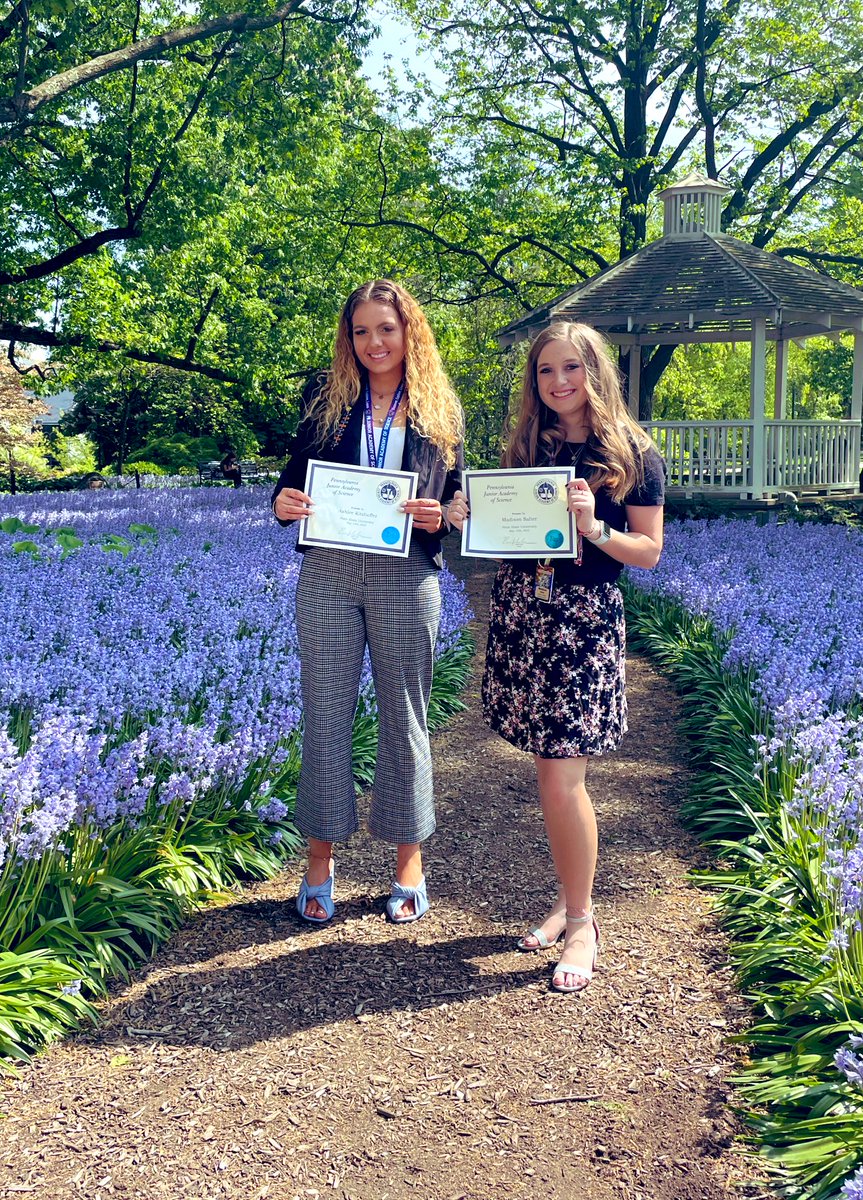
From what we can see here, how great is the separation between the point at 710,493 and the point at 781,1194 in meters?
14.3

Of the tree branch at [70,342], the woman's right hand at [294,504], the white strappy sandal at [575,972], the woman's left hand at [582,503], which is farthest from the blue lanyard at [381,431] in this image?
the tree branch at [70,342]

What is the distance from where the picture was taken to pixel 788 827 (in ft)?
12.9

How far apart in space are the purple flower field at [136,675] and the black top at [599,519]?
1514 millimetres

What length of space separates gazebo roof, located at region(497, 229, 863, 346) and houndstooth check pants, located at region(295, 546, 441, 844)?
11.8m

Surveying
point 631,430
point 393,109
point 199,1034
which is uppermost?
point 393,109

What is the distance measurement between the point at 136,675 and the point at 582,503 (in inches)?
87.7

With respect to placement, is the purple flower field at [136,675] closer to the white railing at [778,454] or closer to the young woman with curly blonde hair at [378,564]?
the young woman with curly blonde hair at [378,564]

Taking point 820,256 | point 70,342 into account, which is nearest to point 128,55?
point 70,342

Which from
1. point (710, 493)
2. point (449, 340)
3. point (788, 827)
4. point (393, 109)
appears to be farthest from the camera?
point (449, 340)

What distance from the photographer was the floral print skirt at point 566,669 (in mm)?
3281

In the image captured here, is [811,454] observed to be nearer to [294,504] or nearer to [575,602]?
[575,602]

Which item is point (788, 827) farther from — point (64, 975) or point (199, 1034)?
point (64, 975)

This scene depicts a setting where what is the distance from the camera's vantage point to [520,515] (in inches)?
127

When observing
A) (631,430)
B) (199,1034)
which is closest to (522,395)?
(631,430)
